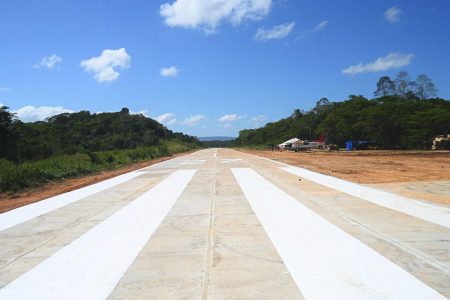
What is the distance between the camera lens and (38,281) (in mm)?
4770

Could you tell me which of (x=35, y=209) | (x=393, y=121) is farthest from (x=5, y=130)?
(x=393, y=121)

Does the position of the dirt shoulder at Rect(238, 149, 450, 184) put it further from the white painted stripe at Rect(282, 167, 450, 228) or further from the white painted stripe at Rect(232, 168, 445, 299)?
the white painted stripe at Rect(232, 168, 445, 299)

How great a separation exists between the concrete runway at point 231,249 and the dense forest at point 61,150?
29.0ft

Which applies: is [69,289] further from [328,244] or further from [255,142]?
[255,142]

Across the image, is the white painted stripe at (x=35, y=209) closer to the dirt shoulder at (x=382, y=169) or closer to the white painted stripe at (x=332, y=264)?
the white painted stripe at (x=332, y=264)

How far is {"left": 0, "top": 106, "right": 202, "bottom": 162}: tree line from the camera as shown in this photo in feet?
123

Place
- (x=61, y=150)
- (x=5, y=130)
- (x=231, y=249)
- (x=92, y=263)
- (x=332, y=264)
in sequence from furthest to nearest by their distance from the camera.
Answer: (x=61, y=150)
(x=5, y=130)
(x=231, y=249)
(x=92, y=263)
(x=332, y=264)

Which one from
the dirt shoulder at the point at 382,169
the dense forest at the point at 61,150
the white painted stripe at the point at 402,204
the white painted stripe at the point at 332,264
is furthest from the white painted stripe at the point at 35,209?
the dirt shoulder at the point at 382,169

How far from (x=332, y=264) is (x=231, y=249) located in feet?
4.56

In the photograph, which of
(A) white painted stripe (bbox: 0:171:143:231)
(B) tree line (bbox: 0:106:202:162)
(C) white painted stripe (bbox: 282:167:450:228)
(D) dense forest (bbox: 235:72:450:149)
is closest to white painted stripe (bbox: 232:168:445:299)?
(C) white painted stripe (bbox: 282:167:450:228)

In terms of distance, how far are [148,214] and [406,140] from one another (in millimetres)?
67825

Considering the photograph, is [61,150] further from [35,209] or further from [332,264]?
[332,264]

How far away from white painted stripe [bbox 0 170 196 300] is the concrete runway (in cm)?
1

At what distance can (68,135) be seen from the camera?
2628 inches
